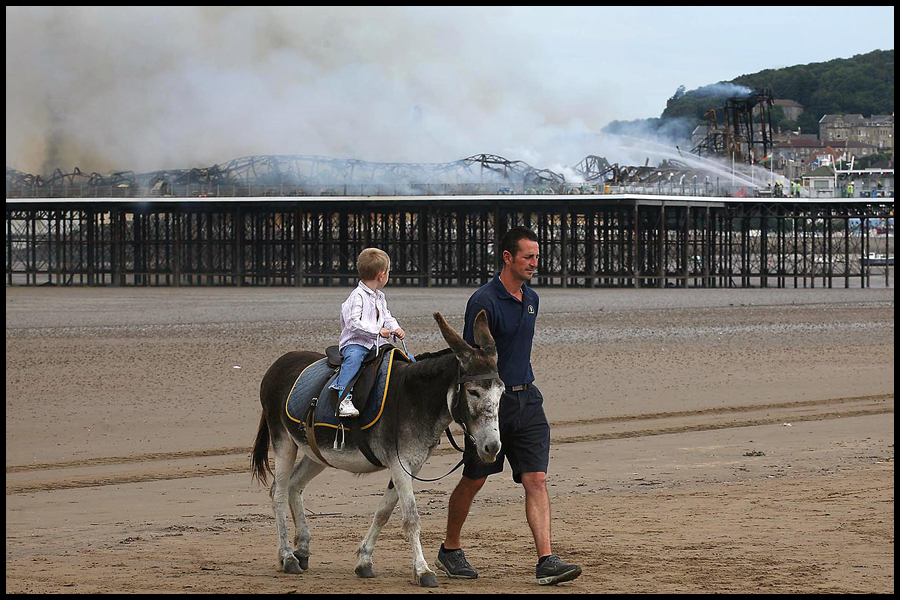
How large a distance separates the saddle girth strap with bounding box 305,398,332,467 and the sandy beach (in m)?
0.69

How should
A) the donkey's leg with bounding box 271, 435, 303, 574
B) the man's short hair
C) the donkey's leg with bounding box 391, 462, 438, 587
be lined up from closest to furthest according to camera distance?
the donkey's leg with bounding box 391, 462, 438, 587 → the man's short hair → the donkey's leg with bounding box 271, 435, 303, 574

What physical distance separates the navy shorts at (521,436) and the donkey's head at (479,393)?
39cm

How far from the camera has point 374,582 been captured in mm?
7012

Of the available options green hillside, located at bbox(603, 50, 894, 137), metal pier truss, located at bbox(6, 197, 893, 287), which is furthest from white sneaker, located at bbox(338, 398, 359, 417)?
green hillside, located at bbox(603, 50, 894, 137)

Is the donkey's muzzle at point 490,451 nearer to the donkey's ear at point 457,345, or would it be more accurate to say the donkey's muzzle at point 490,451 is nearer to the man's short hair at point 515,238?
the donkey's ear at point 457,345

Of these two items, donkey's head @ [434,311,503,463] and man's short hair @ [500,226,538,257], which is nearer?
donkey's head @ [434,311,503,463]

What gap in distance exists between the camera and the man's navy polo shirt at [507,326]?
716 centimetres

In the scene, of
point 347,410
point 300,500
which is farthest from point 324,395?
point 300,500

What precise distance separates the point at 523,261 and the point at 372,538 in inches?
69.2

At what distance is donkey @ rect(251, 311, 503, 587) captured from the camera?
6715mm

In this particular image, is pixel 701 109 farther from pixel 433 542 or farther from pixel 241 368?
Result: pixel 433 542

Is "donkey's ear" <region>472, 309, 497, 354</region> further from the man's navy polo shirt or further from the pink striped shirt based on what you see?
the pink striped shirt

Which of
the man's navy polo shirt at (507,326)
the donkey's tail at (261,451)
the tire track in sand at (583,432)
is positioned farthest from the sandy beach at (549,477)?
the man's navy polo shirt at (507,326)

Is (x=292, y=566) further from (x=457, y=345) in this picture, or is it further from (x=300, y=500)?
(x=457, y=345)
